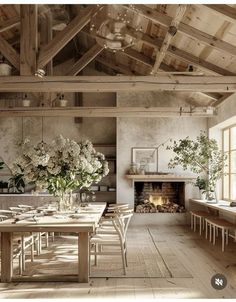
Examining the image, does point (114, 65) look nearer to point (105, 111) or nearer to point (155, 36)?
point (105, 111)

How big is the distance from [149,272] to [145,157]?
18.5 ft

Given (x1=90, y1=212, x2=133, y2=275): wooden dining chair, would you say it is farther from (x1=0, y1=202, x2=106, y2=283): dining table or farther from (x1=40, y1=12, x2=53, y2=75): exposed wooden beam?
(x1=40, y1=12, x2=53, y2=75): exposed wooden beam

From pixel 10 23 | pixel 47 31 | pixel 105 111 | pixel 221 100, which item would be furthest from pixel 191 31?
pixel 10 23

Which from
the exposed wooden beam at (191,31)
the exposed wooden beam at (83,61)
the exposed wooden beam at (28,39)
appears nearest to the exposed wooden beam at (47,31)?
the exposed wooden beam at (83,61)

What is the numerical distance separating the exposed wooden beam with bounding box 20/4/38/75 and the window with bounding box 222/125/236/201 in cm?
510

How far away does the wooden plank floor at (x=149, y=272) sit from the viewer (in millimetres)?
4477

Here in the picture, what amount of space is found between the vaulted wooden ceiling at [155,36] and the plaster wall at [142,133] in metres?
0.92

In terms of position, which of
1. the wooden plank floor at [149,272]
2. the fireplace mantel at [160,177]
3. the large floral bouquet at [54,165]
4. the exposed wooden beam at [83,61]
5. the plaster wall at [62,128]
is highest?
the exposed wooden beam at [83,61]

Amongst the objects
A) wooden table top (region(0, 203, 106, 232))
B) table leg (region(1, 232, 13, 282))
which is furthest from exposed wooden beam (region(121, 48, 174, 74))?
table leg (region(1, 232, 13, 282))

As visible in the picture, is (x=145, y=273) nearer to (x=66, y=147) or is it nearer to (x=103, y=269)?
(x=103, y=269)

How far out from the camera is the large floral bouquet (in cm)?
543

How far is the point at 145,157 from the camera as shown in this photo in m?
10.9

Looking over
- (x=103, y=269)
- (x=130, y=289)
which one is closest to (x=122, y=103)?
(x=103, y=269)

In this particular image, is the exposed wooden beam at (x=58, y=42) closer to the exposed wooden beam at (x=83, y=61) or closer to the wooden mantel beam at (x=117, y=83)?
the wooden mantel beam at (x=117, y=83)
